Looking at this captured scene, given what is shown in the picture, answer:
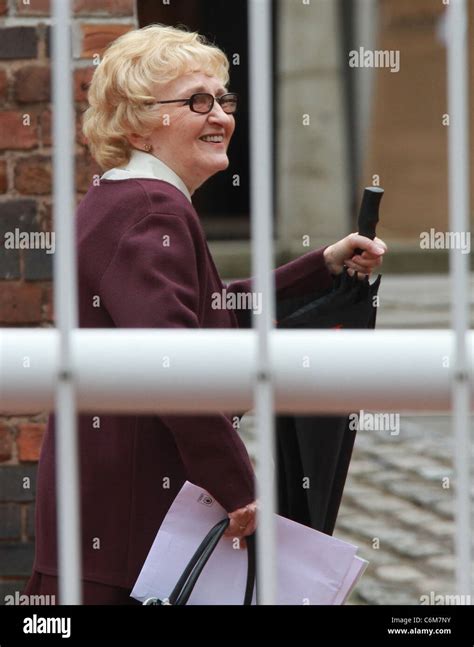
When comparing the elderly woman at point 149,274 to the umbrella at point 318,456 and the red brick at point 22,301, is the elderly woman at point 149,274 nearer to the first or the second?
the umbrella at point 318,456

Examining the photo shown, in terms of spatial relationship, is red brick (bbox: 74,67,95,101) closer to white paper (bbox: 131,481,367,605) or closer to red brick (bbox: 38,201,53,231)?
red brick (bbox: 38,201,53,231)

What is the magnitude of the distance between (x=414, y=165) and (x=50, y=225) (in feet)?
32.5

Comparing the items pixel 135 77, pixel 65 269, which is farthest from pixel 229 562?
pixel 65 269

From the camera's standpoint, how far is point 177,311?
73.9 inches

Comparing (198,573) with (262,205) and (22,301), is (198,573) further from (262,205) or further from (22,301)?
(22,301)

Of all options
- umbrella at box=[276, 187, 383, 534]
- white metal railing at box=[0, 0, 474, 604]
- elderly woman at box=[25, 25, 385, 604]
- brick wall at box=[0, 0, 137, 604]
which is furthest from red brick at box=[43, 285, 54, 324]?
white metal railing at box=[0, 0, 474, 604]

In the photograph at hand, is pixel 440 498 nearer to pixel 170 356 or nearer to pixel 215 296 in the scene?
pixel 215 296

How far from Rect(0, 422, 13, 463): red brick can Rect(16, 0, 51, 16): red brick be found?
0.88m

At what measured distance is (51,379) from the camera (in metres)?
1.10

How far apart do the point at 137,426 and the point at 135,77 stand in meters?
0.53

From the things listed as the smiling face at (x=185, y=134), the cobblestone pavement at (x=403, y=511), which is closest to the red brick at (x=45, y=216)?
the smiling face at (x=185, y=134)

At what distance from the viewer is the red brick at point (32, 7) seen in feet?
9.87

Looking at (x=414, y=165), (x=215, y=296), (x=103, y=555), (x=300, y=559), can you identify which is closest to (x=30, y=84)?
(x=215, y=296)

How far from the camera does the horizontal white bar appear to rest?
1098 millimetres
